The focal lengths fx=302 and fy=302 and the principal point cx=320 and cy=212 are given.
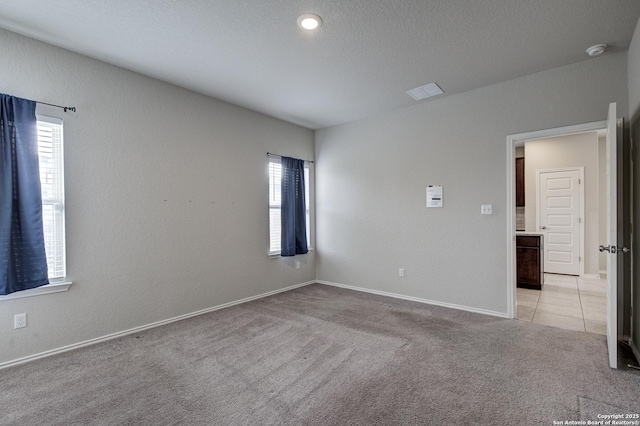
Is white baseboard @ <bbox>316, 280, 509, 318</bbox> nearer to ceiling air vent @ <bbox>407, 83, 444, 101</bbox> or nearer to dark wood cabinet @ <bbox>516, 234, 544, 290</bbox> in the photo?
dark wood cabinet @ <bbox>516, 234, 544, 290</bbox>

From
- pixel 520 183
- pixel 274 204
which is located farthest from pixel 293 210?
pixel 520 183

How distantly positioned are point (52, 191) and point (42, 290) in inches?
35.1

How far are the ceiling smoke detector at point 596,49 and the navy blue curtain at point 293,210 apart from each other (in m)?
3.77

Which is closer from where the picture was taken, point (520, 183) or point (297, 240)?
point (297, 240)

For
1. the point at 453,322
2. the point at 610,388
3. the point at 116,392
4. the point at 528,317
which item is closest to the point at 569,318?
the point at 528,317

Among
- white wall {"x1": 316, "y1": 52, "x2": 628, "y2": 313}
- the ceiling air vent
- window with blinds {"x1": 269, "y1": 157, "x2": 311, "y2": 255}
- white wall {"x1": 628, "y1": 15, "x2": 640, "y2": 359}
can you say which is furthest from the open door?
window with blinds {"x1": 269, "y1": 157, "x2": 311, "y2": 255}

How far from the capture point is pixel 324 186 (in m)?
5.48

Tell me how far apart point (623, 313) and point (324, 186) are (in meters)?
4.11

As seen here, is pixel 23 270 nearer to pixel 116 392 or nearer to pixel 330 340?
pixel 116 392

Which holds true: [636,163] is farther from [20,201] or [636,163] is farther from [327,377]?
[20,201]

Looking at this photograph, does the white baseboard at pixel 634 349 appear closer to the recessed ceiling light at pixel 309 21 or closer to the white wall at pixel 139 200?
the recessed ceiling light at pixel 309 21

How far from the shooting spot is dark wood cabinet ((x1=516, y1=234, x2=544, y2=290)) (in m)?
4.91

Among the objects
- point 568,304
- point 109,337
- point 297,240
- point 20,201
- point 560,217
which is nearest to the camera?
point 20,201

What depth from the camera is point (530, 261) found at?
498 centimetres
